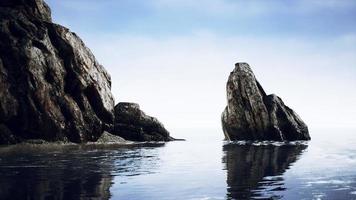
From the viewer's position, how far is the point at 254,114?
90.1m

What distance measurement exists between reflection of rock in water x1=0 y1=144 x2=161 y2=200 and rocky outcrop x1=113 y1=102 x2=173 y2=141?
40369 mm

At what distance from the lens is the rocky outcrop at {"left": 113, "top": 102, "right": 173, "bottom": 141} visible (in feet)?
276

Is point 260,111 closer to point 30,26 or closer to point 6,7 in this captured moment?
point 30,26

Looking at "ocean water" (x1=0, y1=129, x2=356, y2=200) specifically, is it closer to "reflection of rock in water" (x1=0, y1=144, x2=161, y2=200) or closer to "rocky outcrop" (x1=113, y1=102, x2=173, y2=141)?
"reflection of rock in water" (x1=0, y1=144, x2=161, y2=200)

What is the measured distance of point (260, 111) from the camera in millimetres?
89875

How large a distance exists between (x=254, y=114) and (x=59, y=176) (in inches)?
2540

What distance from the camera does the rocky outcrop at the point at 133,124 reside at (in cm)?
8425

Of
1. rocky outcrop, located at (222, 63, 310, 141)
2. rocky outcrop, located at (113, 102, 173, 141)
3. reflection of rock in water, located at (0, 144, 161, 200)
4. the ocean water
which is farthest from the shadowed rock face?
rocky outcrop, located at (222, 63, 310, 141)

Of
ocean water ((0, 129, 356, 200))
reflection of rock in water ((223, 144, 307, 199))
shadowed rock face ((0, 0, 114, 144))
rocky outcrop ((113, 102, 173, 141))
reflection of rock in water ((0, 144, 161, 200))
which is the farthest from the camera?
rocky outcrop ((113, 102, 173, 141))

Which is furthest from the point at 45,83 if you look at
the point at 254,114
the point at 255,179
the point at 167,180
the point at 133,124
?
the point at 255,179

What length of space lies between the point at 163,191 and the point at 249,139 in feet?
225

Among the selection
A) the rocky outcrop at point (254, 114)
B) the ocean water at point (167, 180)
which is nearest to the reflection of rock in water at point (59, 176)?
the ocean water at point (167, 180)

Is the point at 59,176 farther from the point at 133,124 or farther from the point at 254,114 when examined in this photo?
the point at 254,114

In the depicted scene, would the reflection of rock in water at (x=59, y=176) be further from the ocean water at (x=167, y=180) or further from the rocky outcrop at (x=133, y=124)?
the rocky outcrop at (x=133, y=124)
